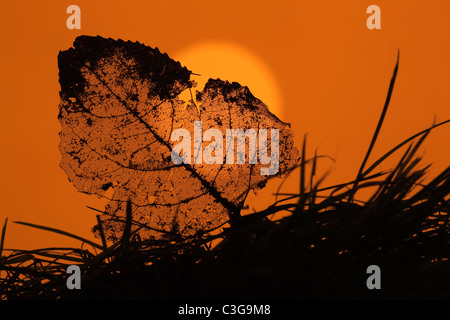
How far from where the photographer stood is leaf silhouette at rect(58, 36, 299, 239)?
2.74 ft

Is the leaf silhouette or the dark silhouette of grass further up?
the leaf silhouette

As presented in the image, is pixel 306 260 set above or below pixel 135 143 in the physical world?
below

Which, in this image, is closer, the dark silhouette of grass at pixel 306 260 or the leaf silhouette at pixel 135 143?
the dark silhouette of grass at pixel 306 260

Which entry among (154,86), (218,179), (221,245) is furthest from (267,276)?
(154,86)

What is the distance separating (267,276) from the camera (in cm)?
52

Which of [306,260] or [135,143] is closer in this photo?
[306,260]

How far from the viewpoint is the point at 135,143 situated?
834 mm

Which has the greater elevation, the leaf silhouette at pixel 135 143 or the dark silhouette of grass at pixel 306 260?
the leaf silhouette at pixel 135 143

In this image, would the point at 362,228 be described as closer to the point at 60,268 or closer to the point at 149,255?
the point at 149,255

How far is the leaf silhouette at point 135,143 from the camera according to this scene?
83cm

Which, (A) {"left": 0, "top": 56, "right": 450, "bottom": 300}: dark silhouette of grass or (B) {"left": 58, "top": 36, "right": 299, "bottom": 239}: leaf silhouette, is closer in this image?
(A) {"left": 0, "top": 56, "right": 450, "bottom": 300}: dark silhouette of grass
